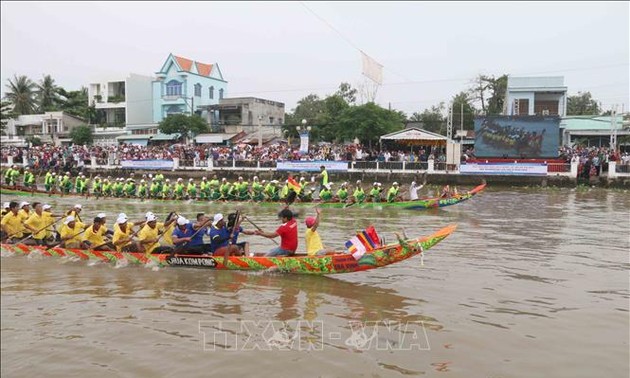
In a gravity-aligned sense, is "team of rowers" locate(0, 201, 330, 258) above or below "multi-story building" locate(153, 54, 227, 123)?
below

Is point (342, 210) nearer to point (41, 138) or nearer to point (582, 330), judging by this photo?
point (582, 330)

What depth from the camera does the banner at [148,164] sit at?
37969 mm

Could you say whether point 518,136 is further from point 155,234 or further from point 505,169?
point 155,234

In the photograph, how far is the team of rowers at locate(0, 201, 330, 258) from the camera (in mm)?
10195

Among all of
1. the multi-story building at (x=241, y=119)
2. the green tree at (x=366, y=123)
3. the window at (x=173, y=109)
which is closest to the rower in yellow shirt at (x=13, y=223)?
the green tree at (x=366, y=123)

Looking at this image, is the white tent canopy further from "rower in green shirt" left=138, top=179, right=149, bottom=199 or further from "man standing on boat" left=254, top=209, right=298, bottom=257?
"man standing on boat" left=254, top=209, right=298, bottom=257

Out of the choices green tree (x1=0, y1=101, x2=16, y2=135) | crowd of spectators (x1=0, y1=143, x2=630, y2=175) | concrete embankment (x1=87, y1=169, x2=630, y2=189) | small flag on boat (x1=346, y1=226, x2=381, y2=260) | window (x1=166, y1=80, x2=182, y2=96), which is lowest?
small flag on boat (x1=346, y1=226, x2=381, y2=260)

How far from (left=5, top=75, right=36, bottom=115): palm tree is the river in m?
57.7

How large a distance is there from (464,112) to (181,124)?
25511 mm

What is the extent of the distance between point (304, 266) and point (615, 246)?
8.75 metres

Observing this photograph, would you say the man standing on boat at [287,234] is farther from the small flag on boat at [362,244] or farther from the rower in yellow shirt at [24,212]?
the rower in yellow shirt at [24,212]

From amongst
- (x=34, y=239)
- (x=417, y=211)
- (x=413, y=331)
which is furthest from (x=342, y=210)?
(x=413, y=331)

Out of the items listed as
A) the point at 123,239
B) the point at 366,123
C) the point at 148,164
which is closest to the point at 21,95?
the point at 148,164

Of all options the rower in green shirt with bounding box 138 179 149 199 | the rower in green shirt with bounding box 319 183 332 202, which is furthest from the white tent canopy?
the rower in green shirt with bounding box 138 179 149 199
